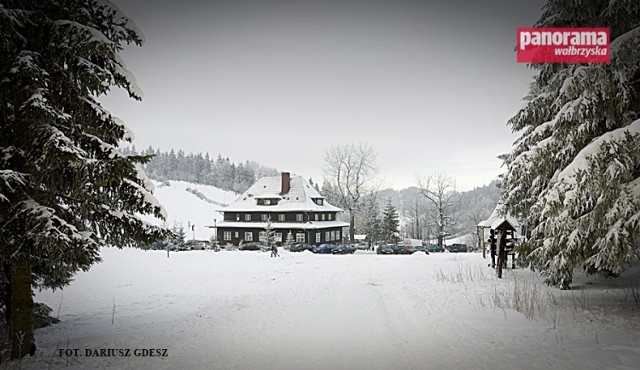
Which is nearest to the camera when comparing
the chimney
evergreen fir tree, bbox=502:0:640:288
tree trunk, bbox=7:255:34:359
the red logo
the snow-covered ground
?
tree trunk, bbox=7:255:34:359

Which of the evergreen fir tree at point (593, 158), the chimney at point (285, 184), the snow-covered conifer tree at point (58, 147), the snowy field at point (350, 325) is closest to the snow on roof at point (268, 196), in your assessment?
the chimney at point (285, 184)

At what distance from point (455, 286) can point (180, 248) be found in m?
35.6

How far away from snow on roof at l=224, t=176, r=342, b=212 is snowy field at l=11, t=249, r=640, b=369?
29181mm

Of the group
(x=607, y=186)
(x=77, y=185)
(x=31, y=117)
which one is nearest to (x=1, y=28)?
(x=31, y=117)

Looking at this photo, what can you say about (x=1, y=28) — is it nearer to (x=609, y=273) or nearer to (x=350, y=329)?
(x=350, y=329)

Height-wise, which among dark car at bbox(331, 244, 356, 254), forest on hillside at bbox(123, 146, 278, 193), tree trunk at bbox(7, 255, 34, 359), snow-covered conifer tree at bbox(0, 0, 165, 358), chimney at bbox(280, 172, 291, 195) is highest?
forest on hillside at bbox(123, 146, 278, 193)

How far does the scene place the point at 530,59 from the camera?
11.4 metres

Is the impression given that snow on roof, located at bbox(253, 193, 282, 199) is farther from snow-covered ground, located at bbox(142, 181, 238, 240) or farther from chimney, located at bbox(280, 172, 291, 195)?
snow-covered ground, located at bbox(142, 181, 238, 240)

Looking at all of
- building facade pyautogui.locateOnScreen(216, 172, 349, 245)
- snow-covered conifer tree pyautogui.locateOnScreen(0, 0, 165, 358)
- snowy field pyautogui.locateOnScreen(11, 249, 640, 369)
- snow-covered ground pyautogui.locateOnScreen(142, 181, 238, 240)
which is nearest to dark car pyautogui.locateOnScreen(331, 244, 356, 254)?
building facade pyautogui.locateOnScreen(216, 172, 349, 245)

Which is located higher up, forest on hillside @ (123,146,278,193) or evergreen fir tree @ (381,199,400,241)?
forest on hillside @ (123,146,278,193)

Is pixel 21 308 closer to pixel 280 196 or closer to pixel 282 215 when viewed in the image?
pixel 282 215

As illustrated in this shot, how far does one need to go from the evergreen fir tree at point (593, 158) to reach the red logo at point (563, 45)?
0.92 ft

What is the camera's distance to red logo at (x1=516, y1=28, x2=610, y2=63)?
8953 millimetres

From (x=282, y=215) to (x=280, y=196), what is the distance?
2700 millimetres
